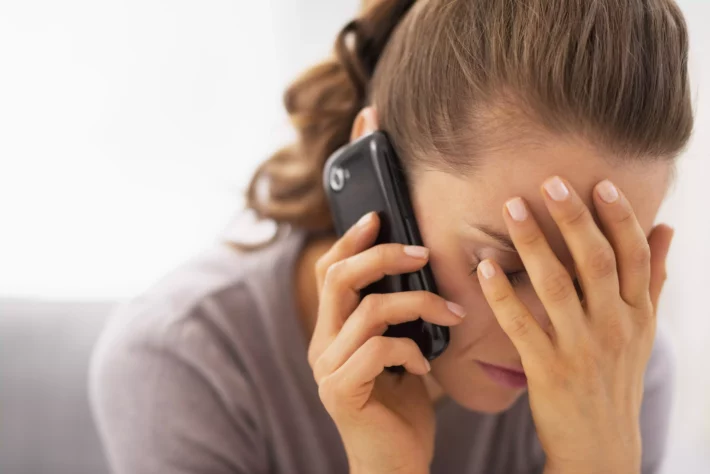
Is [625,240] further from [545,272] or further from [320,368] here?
[320,368]

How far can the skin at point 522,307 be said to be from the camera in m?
0.58

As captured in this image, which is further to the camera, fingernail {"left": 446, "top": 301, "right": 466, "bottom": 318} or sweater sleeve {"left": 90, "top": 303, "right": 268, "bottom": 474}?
sweater sleeve {"left": 90, "top": 303, "right": 268, "bottom": 474}

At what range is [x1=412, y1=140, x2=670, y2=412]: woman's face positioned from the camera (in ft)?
1.90

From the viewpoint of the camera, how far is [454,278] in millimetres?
659

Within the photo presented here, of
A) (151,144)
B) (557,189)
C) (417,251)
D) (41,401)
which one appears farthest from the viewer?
(151,144)

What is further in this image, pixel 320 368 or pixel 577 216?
pixel 320 368

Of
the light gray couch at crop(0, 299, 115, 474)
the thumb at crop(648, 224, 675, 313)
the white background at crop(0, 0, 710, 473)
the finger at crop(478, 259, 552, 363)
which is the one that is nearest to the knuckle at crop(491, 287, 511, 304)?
the finger at crop(478, 259, 552, 363)

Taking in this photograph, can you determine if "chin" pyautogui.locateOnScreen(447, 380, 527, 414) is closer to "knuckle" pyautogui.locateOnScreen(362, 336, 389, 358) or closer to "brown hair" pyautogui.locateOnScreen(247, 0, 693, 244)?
"knuckle" pyautogui.locateOnScreen(362, 336, 389, 358)

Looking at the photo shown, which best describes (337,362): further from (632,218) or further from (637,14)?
(637,14)

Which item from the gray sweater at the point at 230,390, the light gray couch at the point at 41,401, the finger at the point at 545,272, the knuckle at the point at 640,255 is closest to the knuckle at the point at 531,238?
the finger at the point at 545,272

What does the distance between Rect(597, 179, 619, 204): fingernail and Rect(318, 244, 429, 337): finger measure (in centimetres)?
18

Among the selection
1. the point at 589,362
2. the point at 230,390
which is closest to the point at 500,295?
the point at 589,362

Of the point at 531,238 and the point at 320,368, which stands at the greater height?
the point at 531,238

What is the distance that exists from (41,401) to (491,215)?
0.80 metres
